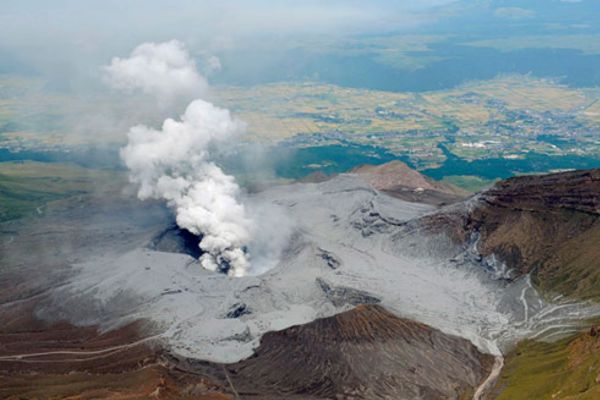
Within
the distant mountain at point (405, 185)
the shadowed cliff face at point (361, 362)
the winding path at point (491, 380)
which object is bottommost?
the winding path at point (491, 380)

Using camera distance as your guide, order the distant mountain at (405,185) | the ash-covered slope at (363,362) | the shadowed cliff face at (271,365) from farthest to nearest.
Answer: the distant mountain at (405,185) < the ash-covered slope at (363,362) < the shadowed cliff face at (271,365)

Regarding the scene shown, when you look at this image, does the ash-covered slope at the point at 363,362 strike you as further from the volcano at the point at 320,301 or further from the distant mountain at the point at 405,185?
the distant mountain at the point at 405,185

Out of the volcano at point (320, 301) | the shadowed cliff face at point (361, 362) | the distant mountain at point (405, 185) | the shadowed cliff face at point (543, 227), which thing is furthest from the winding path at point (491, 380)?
the distant mountain at point (405, 185)

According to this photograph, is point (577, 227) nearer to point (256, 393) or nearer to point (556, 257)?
point (556, 257)

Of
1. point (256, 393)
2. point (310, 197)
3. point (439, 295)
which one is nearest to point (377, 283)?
point (439, 295)

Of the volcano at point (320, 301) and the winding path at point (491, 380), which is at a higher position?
the volcano at point (320, 301)

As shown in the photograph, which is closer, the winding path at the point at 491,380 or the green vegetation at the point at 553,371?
the green vegetation at the point at 553,371

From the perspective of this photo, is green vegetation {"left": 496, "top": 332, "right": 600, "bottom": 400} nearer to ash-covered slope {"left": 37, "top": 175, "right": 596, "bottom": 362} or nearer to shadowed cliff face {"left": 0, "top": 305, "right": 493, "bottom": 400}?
shadowed cliff face {"left": 0, "top": 305, "right": 493, "bottom": 400}
